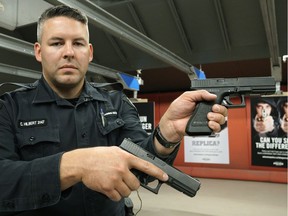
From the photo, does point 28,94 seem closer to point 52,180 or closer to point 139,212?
point 52,180

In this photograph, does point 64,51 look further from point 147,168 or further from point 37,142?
point 147,168

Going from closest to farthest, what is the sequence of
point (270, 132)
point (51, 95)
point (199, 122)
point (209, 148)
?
point (199, 122)
point (51, 95)
point (270, 132)
point (209, 148)

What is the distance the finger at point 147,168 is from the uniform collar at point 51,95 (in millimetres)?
563

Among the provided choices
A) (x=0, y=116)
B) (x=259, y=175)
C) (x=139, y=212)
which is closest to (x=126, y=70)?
(x=139, y=212)

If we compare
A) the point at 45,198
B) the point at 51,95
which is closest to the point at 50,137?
the point at 51,95

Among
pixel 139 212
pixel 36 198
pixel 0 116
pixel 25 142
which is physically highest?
pixel 0 116

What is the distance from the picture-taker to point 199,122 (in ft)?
3.61

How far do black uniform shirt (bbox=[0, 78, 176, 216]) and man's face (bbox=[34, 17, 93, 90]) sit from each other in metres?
0.08

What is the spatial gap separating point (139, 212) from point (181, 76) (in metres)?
2.72

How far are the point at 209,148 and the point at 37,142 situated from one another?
191 inches

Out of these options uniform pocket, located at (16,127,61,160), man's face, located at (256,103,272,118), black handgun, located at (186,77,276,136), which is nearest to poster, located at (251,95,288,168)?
man's face, located at (256,103,272,118)

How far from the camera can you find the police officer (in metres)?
0.83

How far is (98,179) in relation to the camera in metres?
0.75

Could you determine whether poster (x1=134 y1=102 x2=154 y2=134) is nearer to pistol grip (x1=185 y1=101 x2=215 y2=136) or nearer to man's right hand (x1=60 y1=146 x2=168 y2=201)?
pistol grip (x1=185 y1=101 x2=215 y2=136)
